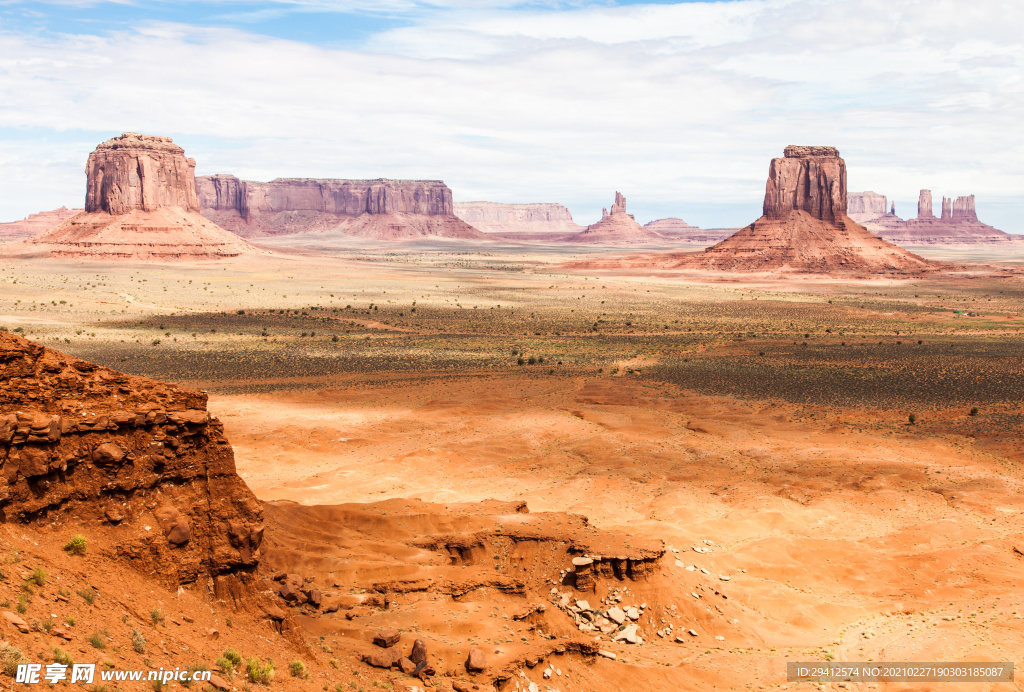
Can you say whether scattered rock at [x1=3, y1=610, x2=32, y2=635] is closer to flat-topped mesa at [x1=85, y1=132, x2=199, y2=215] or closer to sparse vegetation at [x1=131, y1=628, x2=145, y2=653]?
sparse vegetation at [x1=131, y1=628, x2=145, y2=653]

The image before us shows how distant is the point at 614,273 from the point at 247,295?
6496 centimetres

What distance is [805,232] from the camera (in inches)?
4968

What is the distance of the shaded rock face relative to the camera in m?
9.12

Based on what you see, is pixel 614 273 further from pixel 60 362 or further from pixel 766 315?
pixel 60 362

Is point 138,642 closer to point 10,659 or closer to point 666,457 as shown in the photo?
point 10,659

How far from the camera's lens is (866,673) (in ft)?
41.5

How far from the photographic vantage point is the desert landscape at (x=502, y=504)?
30.9 feet

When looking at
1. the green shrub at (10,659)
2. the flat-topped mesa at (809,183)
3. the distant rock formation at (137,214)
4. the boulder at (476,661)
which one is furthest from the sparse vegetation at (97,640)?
the flat-topped mesa at (809,183)

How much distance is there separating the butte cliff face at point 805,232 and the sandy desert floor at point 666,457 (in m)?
59.2

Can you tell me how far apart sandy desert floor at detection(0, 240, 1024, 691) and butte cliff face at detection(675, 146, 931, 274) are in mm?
59177

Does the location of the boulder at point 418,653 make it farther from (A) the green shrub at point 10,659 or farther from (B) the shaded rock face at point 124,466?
(A) the green shrub at point 10,659

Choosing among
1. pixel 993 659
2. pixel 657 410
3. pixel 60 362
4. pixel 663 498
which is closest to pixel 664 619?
pixel 993 659

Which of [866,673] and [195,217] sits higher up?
[195,217]

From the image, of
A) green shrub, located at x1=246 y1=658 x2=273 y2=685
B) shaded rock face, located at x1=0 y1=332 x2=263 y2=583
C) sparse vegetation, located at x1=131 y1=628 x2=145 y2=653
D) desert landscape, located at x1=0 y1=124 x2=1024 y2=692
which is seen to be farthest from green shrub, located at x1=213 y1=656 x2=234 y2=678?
shaded rock face, located at x1=0 y1=332 x2=263 y2=583
